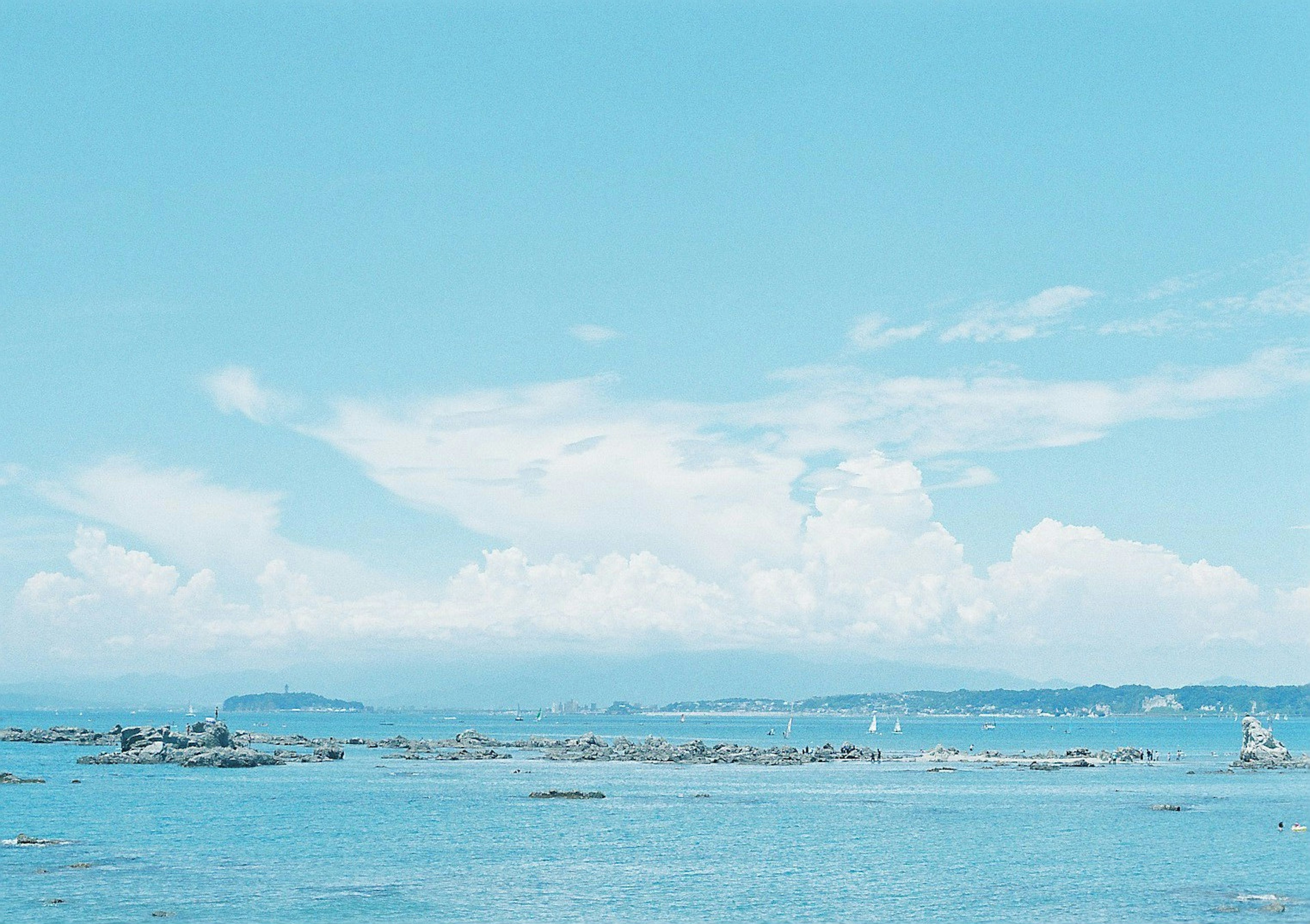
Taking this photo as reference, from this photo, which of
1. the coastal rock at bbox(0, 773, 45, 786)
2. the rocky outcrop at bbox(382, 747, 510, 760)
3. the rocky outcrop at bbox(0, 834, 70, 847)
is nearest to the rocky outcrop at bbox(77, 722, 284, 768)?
the rocky outcrop at bbox(382, 747, 510, 760)

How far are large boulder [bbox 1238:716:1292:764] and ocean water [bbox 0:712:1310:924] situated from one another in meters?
28.9

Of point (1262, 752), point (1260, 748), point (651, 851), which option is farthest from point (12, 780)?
point (1260, 748)

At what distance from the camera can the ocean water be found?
195 ft

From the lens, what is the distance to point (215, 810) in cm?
10100

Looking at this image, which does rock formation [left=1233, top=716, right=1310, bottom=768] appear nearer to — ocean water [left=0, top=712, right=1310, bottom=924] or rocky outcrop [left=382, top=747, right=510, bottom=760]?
ocean water [left=0, top=712, right=1310, bottom=924]

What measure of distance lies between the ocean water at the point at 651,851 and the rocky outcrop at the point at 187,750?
1536cm

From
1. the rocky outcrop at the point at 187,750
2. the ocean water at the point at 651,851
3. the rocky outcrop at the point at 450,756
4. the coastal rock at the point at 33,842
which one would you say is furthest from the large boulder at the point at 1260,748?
the coastal rock at the point at 33,842

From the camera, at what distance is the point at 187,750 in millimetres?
160750

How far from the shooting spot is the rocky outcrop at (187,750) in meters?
152

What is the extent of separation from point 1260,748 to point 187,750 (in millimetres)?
142081

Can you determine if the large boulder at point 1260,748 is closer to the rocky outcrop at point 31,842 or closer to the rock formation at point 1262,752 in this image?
the rock formation at point 1262,752

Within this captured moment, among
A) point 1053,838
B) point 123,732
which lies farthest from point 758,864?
point 123,732

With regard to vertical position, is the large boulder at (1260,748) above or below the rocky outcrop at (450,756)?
above

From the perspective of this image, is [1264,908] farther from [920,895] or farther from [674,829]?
[674,829]
